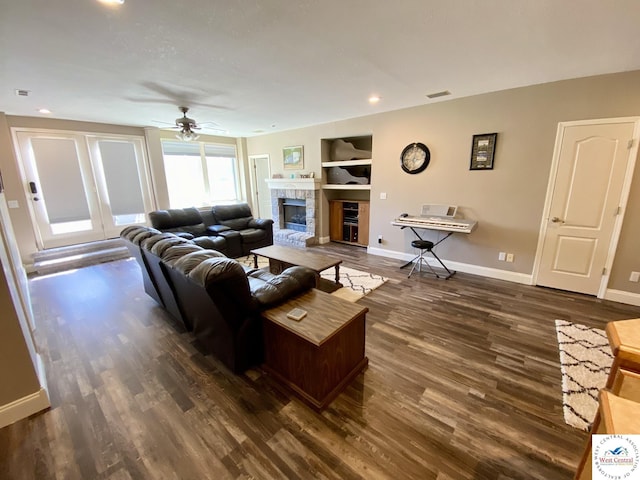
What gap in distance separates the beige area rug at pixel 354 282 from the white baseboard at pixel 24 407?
2646 millimetres

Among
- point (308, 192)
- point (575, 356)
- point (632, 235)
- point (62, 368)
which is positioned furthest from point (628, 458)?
point (308, 192)

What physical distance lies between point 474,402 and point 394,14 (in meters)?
2.71

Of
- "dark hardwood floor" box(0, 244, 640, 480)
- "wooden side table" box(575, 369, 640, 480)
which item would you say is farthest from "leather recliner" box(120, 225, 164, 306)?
"wooden side table" box(575, 369, 640, 480)

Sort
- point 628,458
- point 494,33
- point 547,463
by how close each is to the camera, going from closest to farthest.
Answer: point 628,458 < point 547,463 < point 494,33

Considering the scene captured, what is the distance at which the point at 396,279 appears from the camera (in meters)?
3.90

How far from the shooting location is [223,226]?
17.2 ft

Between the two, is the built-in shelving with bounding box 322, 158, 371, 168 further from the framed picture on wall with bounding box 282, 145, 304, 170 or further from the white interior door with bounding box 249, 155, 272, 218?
the white interior door with bounding box 249, 155, 272, 218

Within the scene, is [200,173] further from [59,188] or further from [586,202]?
[586,202]

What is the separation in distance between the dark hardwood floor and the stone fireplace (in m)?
3.45

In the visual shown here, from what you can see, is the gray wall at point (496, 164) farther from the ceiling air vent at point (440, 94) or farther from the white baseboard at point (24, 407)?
the white baseboard at point (24, 407)

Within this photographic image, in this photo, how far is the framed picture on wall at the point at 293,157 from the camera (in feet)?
19.9

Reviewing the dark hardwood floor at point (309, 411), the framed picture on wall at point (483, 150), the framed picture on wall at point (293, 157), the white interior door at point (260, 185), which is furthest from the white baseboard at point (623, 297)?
the white interior door at point (260, 185)

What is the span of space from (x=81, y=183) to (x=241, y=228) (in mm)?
3133

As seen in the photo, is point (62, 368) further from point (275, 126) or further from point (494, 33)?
point (275, 126)
